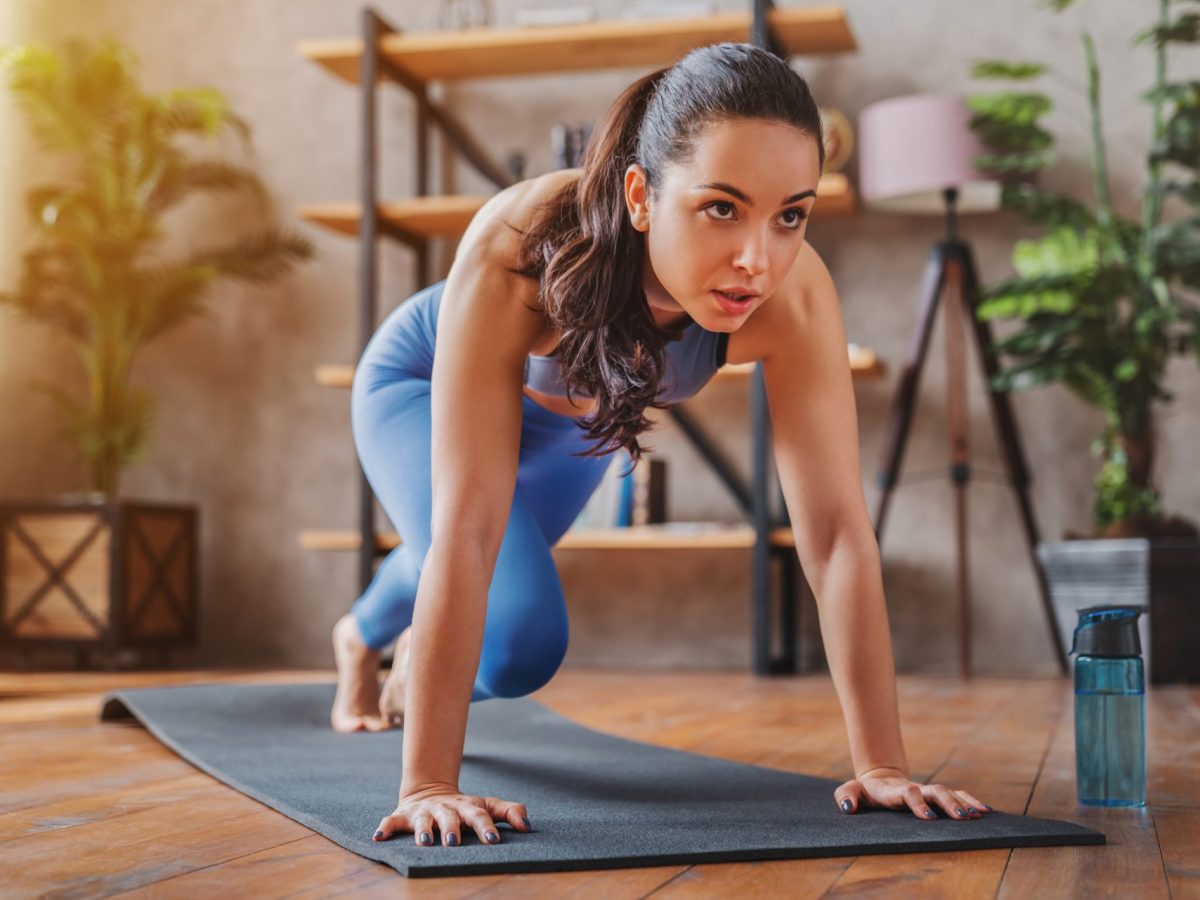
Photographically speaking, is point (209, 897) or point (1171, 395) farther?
point (1171, 395)

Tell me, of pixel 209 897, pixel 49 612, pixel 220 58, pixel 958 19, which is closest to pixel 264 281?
pixel 220 58

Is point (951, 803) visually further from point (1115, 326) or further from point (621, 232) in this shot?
point (1115, 326)

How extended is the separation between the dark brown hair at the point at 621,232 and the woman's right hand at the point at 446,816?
15.6 inches

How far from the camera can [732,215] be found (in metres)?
1.24

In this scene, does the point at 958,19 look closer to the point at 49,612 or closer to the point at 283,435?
the point at 283,435

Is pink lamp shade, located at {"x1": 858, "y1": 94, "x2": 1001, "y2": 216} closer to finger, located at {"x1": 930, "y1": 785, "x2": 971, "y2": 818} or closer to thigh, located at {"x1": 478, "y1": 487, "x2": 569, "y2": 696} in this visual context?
Result: thigh, located at {"x1": 478, "y1": 487, "x2": 569, "y2": 696}

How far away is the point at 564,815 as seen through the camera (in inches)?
55.5

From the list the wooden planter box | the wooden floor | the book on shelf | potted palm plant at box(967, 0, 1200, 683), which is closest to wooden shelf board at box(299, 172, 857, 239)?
potted palm plant at box(967, 0, 1200, 683)

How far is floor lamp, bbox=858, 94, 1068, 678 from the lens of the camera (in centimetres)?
335

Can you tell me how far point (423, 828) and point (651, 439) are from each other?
2711mm

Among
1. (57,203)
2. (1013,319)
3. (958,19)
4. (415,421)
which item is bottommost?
(415,421)

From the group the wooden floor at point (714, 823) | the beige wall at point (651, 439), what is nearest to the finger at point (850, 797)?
the wooden floor at point (714, 823)

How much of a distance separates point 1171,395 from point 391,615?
2052 millimetres

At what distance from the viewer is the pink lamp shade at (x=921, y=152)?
333 cm
